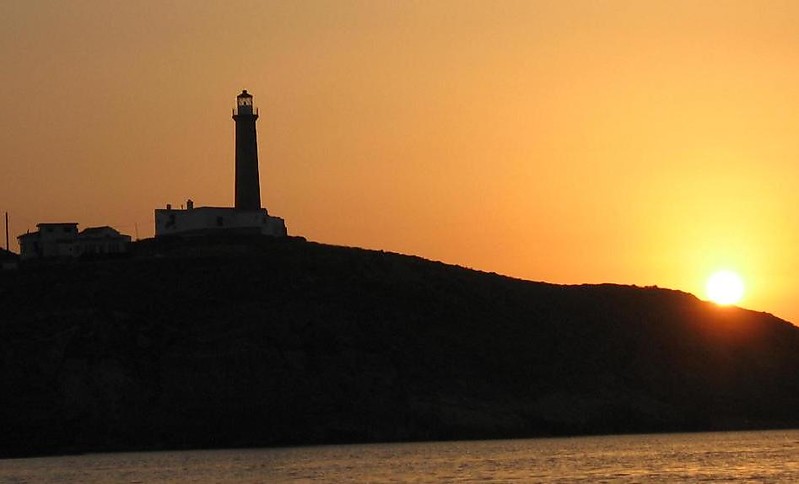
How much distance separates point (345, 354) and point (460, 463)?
28.0m

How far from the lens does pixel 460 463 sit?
88.6m

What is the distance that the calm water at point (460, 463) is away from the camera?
81875 millimetres

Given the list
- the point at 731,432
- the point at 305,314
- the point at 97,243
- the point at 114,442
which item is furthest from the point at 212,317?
the point at 731,432

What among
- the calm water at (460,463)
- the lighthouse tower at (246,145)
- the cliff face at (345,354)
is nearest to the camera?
the calm water at (460,463)

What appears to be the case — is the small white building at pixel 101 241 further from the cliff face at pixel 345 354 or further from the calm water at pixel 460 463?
the calm water at pixel 460 463

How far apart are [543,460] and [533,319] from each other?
3914cm

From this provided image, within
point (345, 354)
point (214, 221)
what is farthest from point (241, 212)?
point (345, 354)

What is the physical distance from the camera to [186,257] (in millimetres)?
130875

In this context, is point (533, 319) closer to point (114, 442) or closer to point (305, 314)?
point (305, 314)

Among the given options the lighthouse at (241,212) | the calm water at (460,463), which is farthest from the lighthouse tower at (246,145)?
the calm water at (460,463)

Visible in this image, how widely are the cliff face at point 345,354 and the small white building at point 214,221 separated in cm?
276

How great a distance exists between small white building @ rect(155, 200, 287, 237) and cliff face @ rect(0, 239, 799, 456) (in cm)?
276

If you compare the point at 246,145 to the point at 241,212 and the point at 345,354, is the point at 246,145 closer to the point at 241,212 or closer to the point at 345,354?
the point at 241,212

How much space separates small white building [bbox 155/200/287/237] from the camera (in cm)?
13700
